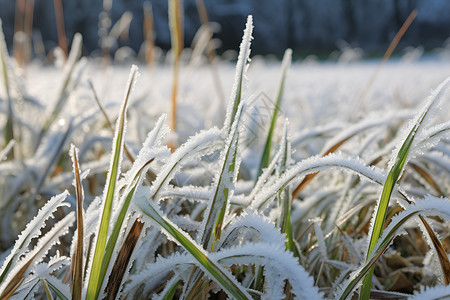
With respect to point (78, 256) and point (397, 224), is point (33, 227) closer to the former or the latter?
point (78, 256)

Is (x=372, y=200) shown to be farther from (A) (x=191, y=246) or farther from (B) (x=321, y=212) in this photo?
(A) (x=191, y=246)

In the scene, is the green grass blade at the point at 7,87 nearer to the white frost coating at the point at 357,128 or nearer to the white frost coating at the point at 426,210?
the white frost coating at the point at 357,128

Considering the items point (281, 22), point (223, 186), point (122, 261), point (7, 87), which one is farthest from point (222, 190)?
point (281, 22)

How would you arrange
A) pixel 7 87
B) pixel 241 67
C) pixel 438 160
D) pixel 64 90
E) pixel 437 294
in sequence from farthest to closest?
pixel 64 90 < pixel 7 87 < pixel 438 160 < pixel 241 67 < pixel 437 294

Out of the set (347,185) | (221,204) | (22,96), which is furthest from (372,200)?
(22,96)

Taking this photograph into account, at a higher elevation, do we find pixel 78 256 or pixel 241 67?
pixel 241 67

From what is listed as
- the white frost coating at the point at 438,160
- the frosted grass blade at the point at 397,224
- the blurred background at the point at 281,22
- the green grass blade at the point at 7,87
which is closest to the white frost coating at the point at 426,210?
the frosted grass blade at the point at 397,224

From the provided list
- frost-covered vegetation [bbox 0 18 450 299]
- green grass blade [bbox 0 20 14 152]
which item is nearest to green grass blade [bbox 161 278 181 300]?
frost-covered vegetation [bbox 0 18 450 299]
